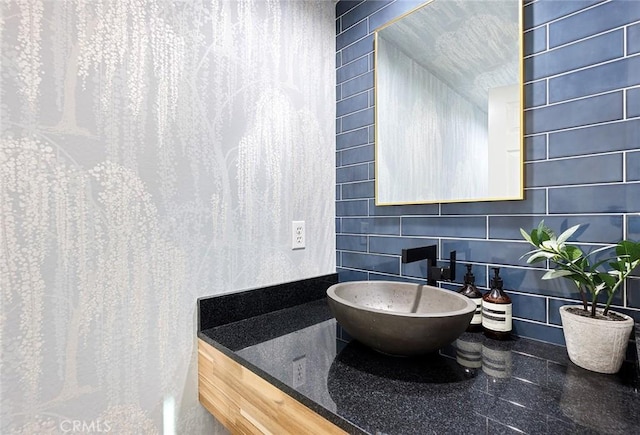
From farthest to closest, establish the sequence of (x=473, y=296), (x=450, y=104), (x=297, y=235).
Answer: (x=297, y=235) < (x=450, y=104) < (x=473, y=296)

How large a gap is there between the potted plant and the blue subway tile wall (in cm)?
5

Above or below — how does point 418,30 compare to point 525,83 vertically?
above

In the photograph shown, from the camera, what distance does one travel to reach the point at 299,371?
0.75 m

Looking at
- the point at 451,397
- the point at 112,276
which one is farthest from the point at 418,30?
the point at 112,276

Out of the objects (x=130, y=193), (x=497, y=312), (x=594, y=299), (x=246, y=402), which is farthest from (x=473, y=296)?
(x=130, y=193)

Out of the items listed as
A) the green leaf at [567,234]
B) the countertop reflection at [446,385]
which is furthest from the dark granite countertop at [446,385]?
the green leaf at [567,234]

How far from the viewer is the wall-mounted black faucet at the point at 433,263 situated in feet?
3.23

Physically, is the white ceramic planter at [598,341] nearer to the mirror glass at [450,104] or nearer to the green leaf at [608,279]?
the green leaf at [608,279]

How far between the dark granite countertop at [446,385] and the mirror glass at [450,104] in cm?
46

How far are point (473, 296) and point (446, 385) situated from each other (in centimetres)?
37

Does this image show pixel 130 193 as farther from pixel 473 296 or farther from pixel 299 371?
pixel 473 296

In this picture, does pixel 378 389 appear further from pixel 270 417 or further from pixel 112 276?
pixel 112 276

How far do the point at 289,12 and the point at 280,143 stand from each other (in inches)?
20.4

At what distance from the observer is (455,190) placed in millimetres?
1067
